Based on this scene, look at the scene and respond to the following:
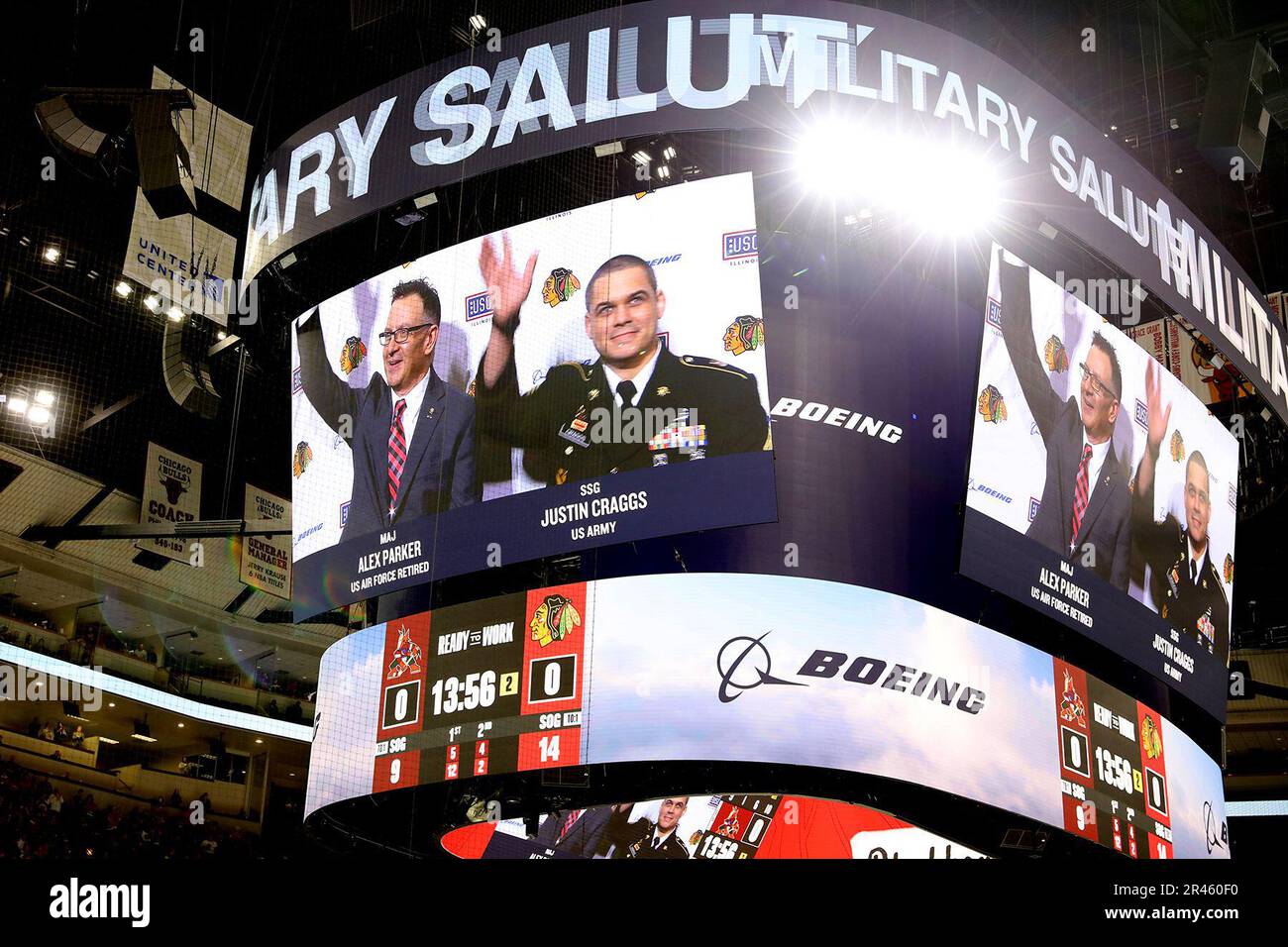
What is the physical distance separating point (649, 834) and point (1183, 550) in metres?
5.05

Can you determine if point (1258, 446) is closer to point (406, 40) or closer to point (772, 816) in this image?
point (772, 816)

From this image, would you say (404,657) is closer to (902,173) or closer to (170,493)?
(902,173)

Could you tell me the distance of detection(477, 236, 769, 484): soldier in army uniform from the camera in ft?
28.7

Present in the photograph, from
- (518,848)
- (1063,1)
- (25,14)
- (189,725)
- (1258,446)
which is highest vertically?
(1063,1)

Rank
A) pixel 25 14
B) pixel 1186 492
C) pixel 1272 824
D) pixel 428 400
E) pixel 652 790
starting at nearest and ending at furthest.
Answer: pixel 652 790, pixel 428 400, pixel 25 14, pixel 1186 492, pixel 1272 824

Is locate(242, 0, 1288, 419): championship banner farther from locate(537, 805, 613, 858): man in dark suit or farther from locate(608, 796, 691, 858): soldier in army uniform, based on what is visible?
locate(608, 796, 691, 858): soldier in army uniform

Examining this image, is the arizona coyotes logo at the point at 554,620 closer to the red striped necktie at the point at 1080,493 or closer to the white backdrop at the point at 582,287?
the white backdrop at the point at 582,287

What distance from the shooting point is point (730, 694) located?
8539mm

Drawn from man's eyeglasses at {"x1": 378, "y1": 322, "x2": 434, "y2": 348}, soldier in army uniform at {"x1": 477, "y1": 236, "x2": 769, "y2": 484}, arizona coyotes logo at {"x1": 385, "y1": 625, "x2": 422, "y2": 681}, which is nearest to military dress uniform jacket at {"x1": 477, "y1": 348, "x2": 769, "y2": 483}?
soldier in army uniform at {"x1": 477, "y1": 236, "x2": 769, "y2": 484}

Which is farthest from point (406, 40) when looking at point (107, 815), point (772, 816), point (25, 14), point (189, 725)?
point (189, 725)

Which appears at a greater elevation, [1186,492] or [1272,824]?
[1186,492]

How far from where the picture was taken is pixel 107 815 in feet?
65.2

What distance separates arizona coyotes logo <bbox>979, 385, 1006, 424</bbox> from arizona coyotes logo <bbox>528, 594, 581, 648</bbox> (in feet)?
10.5
